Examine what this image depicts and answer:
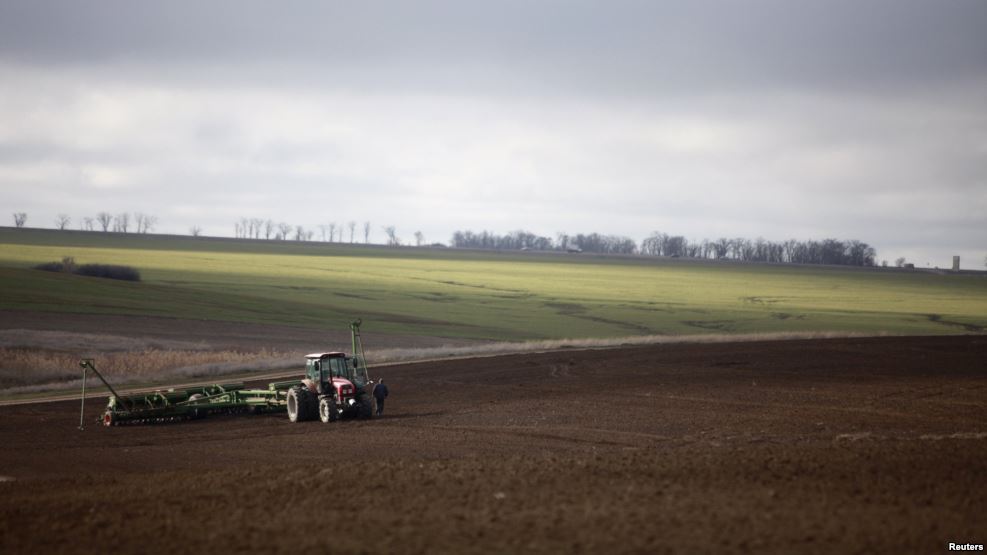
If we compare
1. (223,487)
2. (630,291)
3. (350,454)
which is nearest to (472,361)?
(350,454)

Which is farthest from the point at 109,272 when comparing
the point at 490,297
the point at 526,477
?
the point at 526,477

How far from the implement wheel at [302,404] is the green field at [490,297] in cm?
3528

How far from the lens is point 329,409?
1130 inches

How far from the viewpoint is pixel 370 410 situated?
95.2ft

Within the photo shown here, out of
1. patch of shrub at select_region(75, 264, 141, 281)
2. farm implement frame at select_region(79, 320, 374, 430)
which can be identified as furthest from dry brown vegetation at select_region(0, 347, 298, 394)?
patch of shrub at select_region(75, 264, 141, 281)

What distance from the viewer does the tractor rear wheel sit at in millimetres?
28656

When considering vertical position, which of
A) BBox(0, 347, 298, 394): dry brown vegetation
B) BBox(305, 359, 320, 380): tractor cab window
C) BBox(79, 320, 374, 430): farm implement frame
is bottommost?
BBox(0, 347, 298, 394): dry brown vegetation

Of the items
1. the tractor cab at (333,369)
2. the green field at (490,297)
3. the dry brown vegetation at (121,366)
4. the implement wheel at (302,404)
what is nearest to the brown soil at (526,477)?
the implement wheel at (302,404)

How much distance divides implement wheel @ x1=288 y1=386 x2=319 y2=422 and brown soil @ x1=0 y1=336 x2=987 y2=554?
71 centimetres

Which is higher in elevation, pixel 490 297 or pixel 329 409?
pixel 490 297

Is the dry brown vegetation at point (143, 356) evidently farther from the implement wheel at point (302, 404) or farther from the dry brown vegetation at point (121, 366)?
the implement wheel at point (302, 404)

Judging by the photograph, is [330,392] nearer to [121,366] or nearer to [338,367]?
[338,367]

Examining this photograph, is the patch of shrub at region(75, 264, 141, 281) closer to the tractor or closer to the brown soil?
the brown soil

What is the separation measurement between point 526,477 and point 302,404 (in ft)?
45.4
